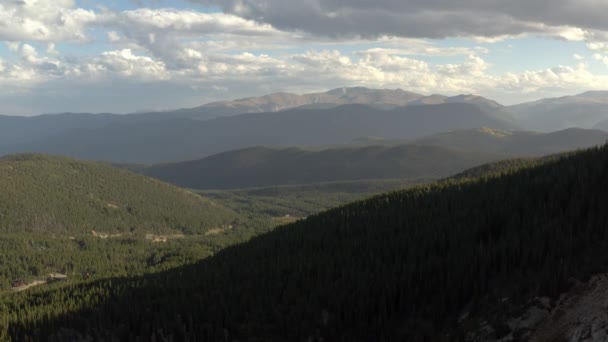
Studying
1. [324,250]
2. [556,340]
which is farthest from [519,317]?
[324,250]

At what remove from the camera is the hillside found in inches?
2169

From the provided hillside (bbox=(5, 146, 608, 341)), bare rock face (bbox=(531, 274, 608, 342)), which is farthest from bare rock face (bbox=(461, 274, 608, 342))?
hillside (bbox=(5, 146, 608, 341))

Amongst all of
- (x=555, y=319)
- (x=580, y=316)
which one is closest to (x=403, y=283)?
(x=555, y=319)

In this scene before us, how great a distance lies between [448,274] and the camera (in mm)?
69812

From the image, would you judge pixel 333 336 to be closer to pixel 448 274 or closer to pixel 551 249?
pixel 448 274

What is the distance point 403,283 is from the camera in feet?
239

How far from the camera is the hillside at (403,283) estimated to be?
5509cm

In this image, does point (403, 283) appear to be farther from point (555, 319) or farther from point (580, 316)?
point (580, 316)

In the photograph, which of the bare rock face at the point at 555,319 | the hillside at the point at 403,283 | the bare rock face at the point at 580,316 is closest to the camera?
the bare rock face at the point at 580,316

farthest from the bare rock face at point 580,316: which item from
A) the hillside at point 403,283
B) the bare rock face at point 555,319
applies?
the hillside at point 403,283

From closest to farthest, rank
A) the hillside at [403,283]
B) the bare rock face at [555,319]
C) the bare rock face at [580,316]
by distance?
the bare rock face at [580,316], the bare rock face at [555,319], the hillside at [403,283]

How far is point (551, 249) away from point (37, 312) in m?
91.1

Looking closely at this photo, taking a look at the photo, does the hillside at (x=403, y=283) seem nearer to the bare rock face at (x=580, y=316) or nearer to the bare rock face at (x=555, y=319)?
the bare rock face at (x=555, y=319)

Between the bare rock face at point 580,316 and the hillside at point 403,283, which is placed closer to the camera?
the bare rock face at point 580,316
